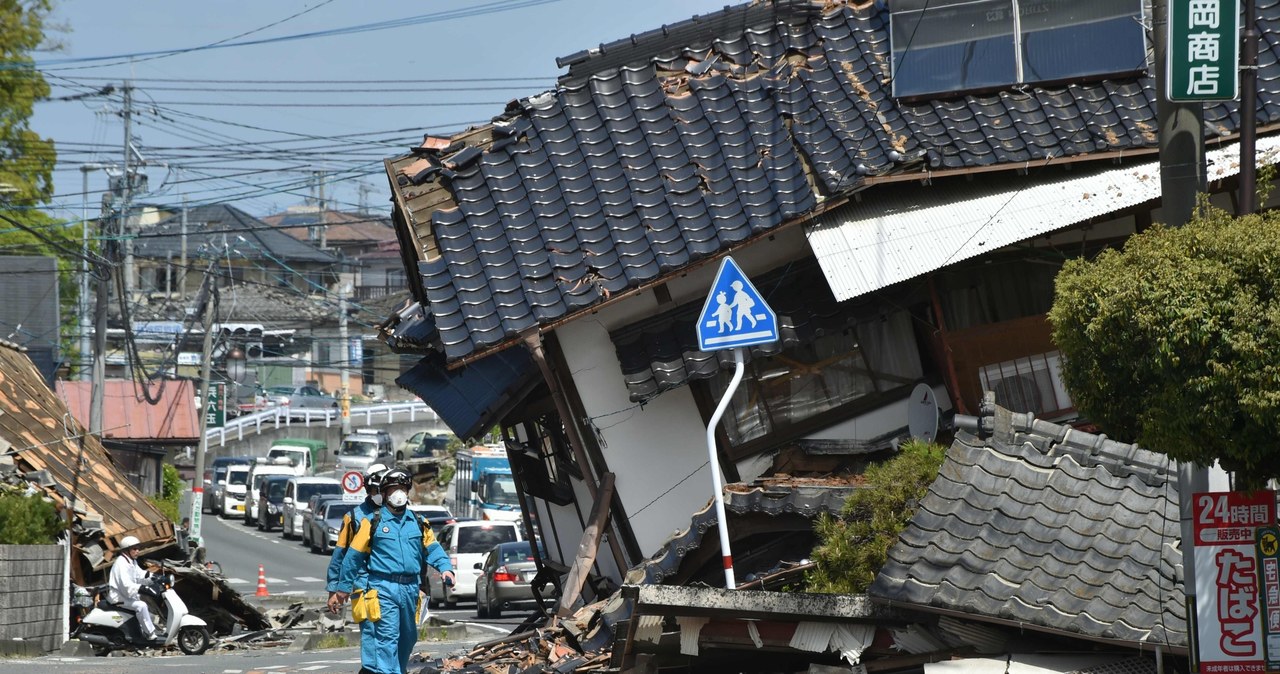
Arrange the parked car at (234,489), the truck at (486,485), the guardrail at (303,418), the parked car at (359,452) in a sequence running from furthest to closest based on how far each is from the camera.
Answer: the guardrail at (303,418), the parked car at (359,452), the parked car at (234,489), the truck at (486,485)

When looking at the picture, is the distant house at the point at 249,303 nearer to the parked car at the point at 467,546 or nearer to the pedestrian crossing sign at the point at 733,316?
the parked car at the point at 467,546

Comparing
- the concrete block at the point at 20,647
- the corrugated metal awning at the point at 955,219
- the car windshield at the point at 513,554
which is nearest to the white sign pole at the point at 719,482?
the corrugated metal awning at the point at 955,219

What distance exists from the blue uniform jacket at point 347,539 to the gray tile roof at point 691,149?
7.30 feet

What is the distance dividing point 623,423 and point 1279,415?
298 inches

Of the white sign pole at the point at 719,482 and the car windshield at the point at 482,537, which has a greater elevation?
the white sign pole at the point at 719,482

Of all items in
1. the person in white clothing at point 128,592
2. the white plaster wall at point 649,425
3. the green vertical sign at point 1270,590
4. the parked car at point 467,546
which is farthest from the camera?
the parked car at point 467,546

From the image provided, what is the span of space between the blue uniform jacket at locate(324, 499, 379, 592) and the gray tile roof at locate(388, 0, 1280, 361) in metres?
2.22

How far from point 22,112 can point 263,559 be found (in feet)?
51.5

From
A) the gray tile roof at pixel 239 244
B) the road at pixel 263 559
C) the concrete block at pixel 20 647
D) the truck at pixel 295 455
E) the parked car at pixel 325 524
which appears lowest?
the road at pixel 263 559

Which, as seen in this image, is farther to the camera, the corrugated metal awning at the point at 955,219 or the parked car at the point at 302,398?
the parked car at the point at 302,398

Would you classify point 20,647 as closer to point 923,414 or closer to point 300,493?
point 923,414

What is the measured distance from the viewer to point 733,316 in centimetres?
982

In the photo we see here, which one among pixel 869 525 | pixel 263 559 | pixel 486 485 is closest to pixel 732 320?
pixel 869 525

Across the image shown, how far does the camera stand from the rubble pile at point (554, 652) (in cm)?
1097
